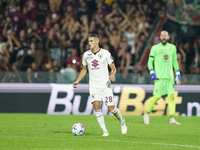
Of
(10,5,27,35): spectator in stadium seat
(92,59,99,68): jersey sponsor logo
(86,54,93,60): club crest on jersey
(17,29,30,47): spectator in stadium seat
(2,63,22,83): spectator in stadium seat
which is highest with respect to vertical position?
(10,5,27,35): spectator in stadium seat

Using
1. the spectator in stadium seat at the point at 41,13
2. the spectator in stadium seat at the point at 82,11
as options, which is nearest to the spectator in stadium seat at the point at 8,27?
the spectator in stadium seat at the point at 41,13

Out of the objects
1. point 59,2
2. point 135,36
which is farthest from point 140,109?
point 59,2

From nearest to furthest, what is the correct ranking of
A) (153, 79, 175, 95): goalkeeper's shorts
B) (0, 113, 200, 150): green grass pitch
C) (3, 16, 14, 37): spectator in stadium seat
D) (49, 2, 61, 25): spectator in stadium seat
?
(0, 113, 200, 150): green grass pitch → (153, 79, 175, 95): goalkeeper's shorts → (3, 16, 14, 37): spectator in stadium seat → (49, 2, 61, 25): spectator in stadium seat

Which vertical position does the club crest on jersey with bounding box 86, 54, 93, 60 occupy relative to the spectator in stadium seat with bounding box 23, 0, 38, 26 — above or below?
below

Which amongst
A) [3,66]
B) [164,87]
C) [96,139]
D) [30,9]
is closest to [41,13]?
[30,9]

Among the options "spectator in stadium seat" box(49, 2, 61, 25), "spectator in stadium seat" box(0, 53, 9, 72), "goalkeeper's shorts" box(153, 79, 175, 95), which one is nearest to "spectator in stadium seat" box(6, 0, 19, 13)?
"spectator in stadium seat" box(49, 2, 61, 25)

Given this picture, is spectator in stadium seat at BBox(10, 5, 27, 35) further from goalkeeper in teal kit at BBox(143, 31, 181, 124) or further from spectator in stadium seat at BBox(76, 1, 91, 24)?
goalkeeper in teal kit at BBox(143, 31, 181, 124)

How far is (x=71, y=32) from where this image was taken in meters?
18.8

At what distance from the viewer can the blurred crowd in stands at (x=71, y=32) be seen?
18047 millimetres

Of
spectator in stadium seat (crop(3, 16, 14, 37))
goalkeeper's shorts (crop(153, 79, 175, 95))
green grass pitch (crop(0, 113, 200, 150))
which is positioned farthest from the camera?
spectator in stadium seat (crop(3, 16, 14, 37))

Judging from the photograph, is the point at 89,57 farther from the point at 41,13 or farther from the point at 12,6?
the point at 12,6

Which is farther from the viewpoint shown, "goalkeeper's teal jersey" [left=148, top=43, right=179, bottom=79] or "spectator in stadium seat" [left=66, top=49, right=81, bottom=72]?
"spectator in stadium seat" [left=66, top=49, right=81, bottom=72]

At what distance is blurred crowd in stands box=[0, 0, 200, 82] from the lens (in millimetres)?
18047

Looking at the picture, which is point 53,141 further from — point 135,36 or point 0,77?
point 135,36
